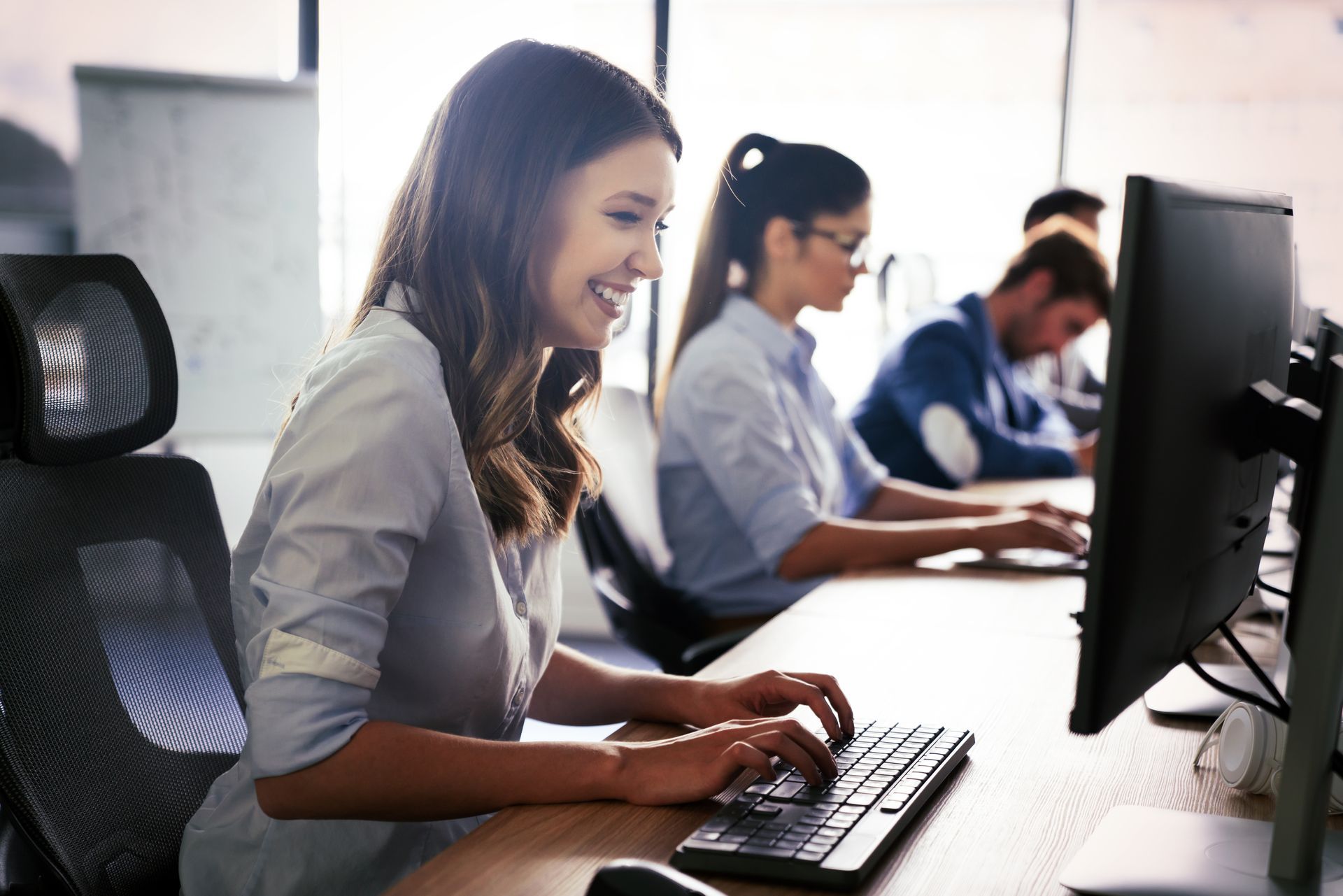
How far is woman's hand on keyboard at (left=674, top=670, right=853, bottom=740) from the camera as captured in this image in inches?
39.0

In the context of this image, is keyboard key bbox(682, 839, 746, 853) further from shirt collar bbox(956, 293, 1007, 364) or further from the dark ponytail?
shirt collar bbox(956, 293, 1007, 364)

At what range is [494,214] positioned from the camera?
1.01m

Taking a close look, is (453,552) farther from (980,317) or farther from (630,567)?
(980,317)

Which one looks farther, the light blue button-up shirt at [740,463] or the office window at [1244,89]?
the office window at [1244,89]

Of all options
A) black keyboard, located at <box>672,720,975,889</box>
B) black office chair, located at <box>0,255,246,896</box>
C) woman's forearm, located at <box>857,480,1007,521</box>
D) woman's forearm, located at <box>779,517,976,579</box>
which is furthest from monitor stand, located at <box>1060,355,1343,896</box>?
woman's forearm, located at <box>857,480,1007,521</box>

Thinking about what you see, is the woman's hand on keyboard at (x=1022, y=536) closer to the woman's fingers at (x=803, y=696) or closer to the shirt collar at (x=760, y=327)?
the shirt collar at (x=760, y=327)

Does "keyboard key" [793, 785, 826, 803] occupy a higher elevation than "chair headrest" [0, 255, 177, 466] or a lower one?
lower

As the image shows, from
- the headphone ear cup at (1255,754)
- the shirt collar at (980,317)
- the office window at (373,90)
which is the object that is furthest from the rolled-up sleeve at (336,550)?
the shirt collar at (980,317)

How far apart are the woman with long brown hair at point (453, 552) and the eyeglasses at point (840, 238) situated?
0.93 m

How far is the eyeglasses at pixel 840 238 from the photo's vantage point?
6.74 ft

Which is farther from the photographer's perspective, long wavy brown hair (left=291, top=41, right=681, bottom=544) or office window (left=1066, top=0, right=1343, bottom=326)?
office window (left=1066, top=0, right=1343, bottom=326)

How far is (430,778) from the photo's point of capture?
85cm

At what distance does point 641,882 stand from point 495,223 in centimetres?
59

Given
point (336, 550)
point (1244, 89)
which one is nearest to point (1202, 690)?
point (336, 550)
